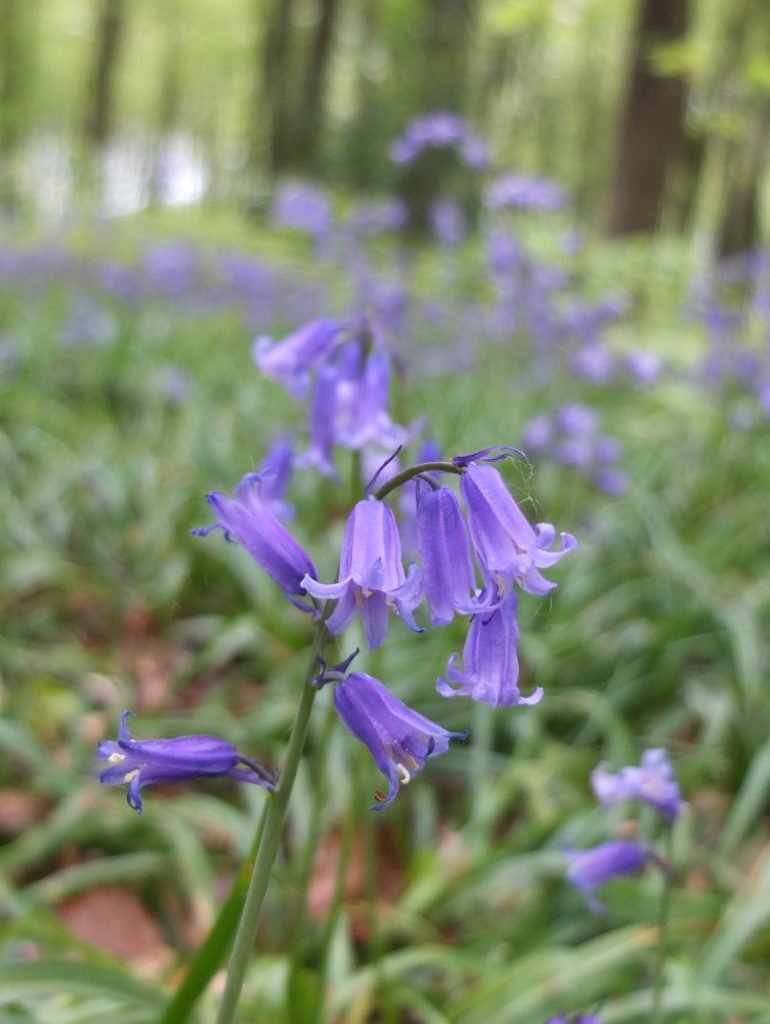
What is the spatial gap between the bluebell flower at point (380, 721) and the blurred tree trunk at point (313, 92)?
63.6 feet

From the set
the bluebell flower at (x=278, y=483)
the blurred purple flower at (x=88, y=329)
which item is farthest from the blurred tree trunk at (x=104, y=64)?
the bluebell flower at (x=278, y=483)

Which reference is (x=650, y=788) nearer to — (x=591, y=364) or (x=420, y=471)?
(x=420, y=471)

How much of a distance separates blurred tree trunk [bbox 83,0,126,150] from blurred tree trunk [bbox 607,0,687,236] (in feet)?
51.2

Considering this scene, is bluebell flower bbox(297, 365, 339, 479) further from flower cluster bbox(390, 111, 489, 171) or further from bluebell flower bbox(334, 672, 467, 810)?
flower cluster bbox(390, 111, 489, 171)

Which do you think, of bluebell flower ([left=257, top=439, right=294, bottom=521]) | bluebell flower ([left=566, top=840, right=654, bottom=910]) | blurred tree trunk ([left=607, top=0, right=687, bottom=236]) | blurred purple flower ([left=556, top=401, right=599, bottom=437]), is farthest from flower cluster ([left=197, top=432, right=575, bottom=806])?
blurred tree trunk ([left=607, top=0, right=687, bottom=236])

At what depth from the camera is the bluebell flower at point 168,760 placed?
3.37ft

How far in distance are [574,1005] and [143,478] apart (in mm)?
3003

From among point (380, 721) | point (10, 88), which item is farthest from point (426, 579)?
point (10, 88)

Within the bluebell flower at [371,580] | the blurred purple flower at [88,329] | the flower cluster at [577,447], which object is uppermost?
the blurred purple flower at [88,329]

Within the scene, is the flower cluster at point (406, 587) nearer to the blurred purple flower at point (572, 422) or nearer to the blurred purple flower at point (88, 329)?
the blurred purple flower at point (572, 422)

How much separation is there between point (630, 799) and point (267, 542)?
0.87 m

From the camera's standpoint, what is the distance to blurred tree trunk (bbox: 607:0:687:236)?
9234mm

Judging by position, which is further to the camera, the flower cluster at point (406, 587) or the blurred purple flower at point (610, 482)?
the blurred purple flower at point (610, 482)

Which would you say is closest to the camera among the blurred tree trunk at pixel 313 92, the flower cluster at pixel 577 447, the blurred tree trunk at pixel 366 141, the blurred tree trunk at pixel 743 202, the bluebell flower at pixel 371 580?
the bluebell flower at pixel 371 580
